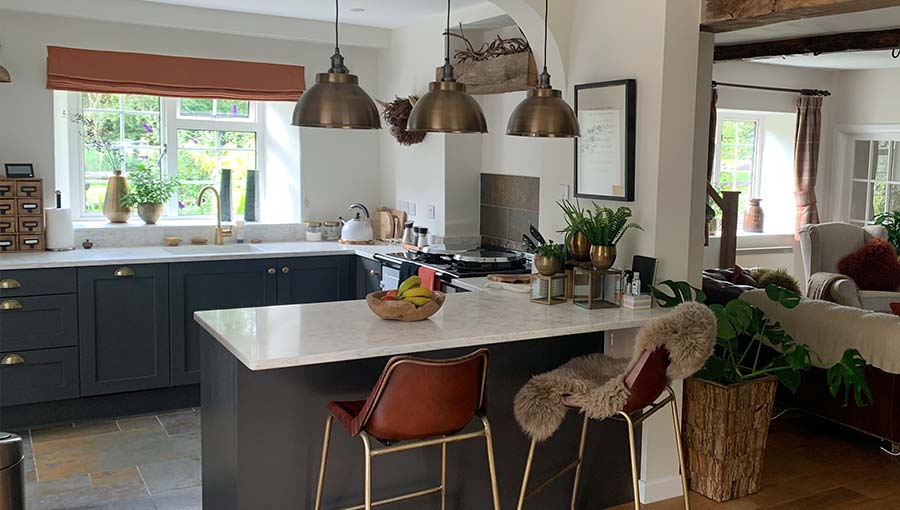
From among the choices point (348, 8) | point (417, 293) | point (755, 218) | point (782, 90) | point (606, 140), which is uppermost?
point (348, 8)

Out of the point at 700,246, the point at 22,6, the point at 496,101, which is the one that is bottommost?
the point at 700,246

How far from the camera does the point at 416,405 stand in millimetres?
2479

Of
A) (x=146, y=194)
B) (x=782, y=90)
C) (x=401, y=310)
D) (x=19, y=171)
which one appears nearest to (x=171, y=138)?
(x=146, y=194)

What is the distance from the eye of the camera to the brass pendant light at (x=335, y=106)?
2686 millimetres

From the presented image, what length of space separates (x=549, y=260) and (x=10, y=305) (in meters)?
2.98

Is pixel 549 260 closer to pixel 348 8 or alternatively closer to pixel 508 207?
pixel 508 207

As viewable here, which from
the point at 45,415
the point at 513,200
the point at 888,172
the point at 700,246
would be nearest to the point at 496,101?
the point at 513,200

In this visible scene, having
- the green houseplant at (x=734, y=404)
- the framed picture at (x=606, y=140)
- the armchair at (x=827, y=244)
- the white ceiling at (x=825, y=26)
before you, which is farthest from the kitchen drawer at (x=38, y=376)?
the armchair at (x=827, y=244)

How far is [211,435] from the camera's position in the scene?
10.2 ft

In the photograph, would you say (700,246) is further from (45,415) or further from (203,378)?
(45,415)

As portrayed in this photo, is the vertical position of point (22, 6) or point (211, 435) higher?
point (22, 6)

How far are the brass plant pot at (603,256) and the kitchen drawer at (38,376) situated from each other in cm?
302

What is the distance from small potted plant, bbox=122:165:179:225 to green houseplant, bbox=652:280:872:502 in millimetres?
3523

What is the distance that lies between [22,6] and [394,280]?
8.86 feet
